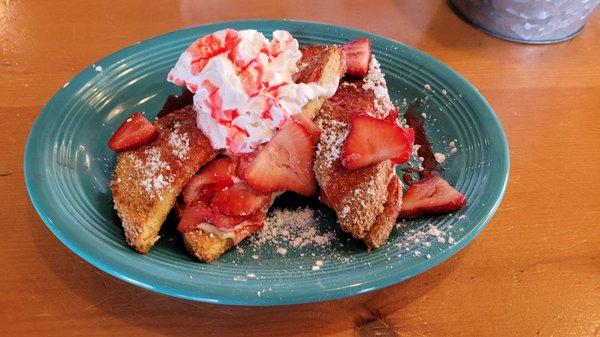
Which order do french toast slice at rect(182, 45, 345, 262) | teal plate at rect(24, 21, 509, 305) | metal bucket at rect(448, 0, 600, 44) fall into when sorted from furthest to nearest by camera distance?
metal bucket at rect(448, 0, 600, 44) → french toast slice at rect(182, 45, 345, 262) → teal plate at rect(24, 21, 509, 305)

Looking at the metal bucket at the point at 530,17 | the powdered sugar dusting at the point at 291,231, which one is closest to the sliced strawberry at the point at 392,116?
the powdered sugar dusting at the point at 291,231

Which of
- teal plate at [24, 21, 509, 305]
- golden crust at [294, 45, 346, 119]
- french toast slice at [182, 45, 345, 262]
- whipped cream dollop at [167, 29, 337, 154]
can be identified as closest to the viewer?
teal plate at [24, 21, 509, 305]

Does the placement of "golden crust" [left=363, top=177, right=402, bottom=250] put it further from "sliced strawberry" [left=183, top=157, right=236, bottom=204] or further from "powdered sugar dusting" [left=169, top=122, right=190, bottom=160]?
"powdered sugar dusting" [left=169, top=122, right=190, bottom=160]

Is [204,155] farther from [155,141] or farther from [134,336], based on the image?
[134,336]

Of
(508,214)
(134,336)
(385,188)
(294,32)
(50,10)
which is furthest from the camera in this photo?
(50,10)

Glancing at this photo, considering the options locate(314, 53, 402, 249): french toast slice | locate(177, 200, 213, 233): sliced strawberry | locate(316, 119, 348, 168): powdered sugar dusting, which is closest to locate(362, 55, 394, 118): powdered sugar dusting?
locate(314, 53, 402, 249): french toast slice

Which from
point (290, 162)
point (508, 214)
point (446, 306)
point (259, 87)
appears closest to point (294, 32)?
point (259, 87)

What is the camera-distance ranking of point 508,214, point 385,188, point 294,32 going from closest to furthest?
point 385,188
point 508,214
point 294,32

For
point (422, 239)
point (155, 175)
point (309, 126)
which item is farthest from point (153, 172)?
point (422, 239)
